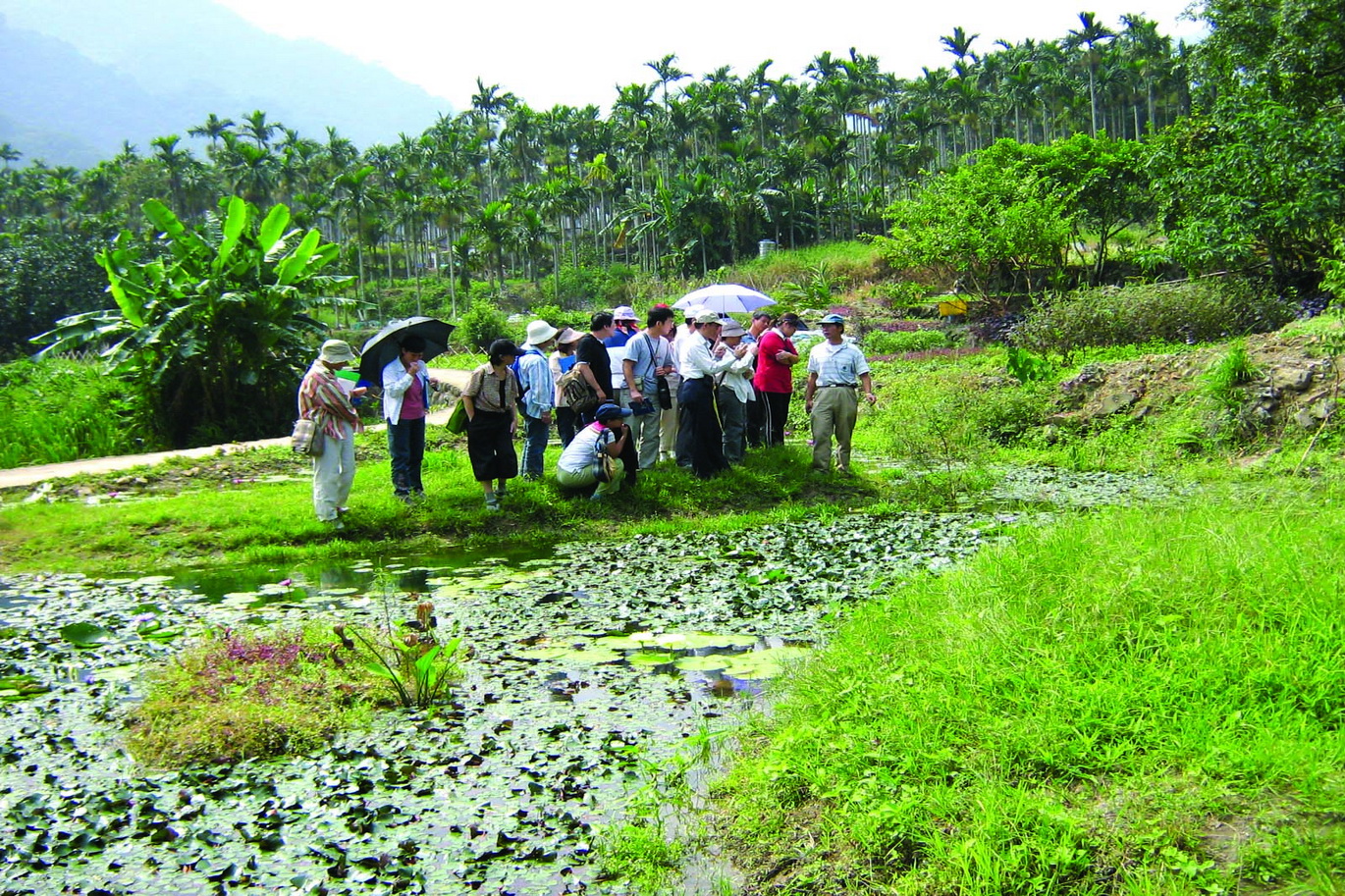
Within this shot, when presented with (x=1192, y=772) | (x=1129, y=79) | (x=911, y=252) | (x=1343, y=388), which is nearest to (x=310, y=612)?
(x=1192, y=772)

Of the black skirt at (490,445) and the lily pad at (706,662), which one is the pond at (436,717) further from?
the black skirt at (490,445)

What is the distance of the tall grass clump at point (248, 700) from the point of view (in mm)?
4496

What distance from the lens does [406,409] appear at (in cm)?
977

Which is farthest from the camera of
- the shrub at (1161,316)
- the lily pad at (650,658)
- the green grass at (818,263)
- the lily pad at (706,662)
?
the green grass at (818,263)

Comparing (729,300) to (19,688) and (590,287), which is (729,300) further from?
(590,287)

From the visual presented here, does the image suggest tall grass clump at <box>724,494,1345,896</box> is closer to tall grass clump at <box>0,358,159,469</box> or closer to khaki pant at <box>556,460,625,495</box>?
khaki pant at <box>556,460,625,495</box>

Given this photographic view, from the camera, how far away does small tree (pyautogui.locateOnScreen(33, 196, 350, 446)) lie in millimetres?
15750

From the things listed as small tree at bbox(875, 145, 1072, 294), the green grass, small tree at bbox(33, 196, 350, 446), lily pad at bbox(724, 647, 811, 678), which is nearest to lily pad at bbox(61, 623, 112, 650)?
lily pad at bbox(724, 647, 811, 678)

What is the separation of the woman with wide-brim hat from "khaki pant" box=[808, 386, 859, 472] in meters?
4.73

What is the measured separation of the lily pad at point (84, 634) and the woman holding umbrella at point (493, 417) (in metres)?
3.66

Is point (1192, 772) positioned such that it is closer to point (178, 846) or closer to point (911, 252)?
point (178, 846)

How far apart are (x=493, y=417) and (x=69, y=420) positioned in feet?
31.9

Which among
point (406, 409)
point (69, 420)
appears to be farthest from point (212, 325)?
point (406, 409)

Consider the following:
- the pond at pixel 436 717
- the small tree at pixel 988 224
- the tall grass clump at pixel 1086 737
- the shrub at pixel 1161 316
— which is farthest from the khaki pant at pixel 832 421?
the small tree at pixel 988 224
